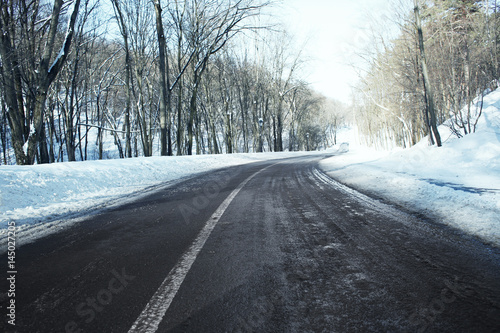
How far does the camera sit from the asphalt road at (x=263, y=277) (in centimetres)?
156

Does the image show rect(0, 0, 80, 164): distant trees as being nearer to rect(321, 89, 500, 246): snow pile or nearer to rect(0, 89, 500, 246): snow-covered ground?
rect(0, 89, 500, 246): snow-covered ground

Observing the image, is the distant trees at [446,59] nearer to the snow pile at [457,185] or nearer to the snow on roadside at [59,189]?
the snow pile at [457,185]

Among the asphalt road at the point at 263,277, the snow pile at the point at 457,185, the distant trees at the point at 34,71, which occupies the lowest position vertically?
the asphalt road at the point at 263,277

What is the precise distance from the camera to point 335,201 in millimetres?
4605

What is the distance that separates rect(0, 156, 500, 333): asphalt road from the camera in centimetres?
156

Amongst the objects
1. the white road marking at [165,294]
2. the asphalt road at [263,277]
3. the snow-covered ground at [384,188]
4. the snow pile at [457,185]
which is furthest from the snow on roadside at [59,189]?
the snow pile at [457,185]

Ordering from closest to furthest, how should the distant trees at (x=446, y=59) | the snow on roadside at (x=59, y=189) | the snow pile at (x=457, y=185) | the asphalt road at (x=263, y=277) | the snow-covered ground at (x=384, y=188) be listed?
1. the asphalt road at (x=263, y=277)
2. the snow pile at (x=457, y=185)
3. the snow-covered ground at (x=384, y=188)
4. the snow on roadside at (x=59, y=189)
5. the distant trees at (x=446, y=59)

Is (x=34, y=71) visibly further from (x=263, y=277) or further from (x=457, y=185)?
(x=457, y=185)

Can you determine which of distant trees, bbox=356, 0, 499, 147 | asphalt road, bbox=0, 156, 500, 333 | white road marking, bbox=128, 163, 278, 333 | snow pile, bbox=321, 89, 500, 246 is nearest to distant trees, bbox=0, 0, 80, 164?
asphalt road, bbox=0, 156, 500, 333

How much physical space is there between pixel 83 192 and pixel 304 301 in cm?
676

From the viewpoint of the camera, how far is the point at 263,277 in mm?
2078

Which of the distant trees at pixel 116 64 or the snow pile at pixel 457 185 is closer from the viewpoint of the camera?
the snow pile at pixel 457 185

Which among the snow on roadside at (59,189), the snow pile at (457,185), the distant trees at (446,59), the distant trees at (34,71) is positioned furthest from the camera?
the distant trees at (446,59)

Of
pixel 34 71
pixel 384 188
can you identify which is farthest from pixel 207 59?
pixel 384 188
